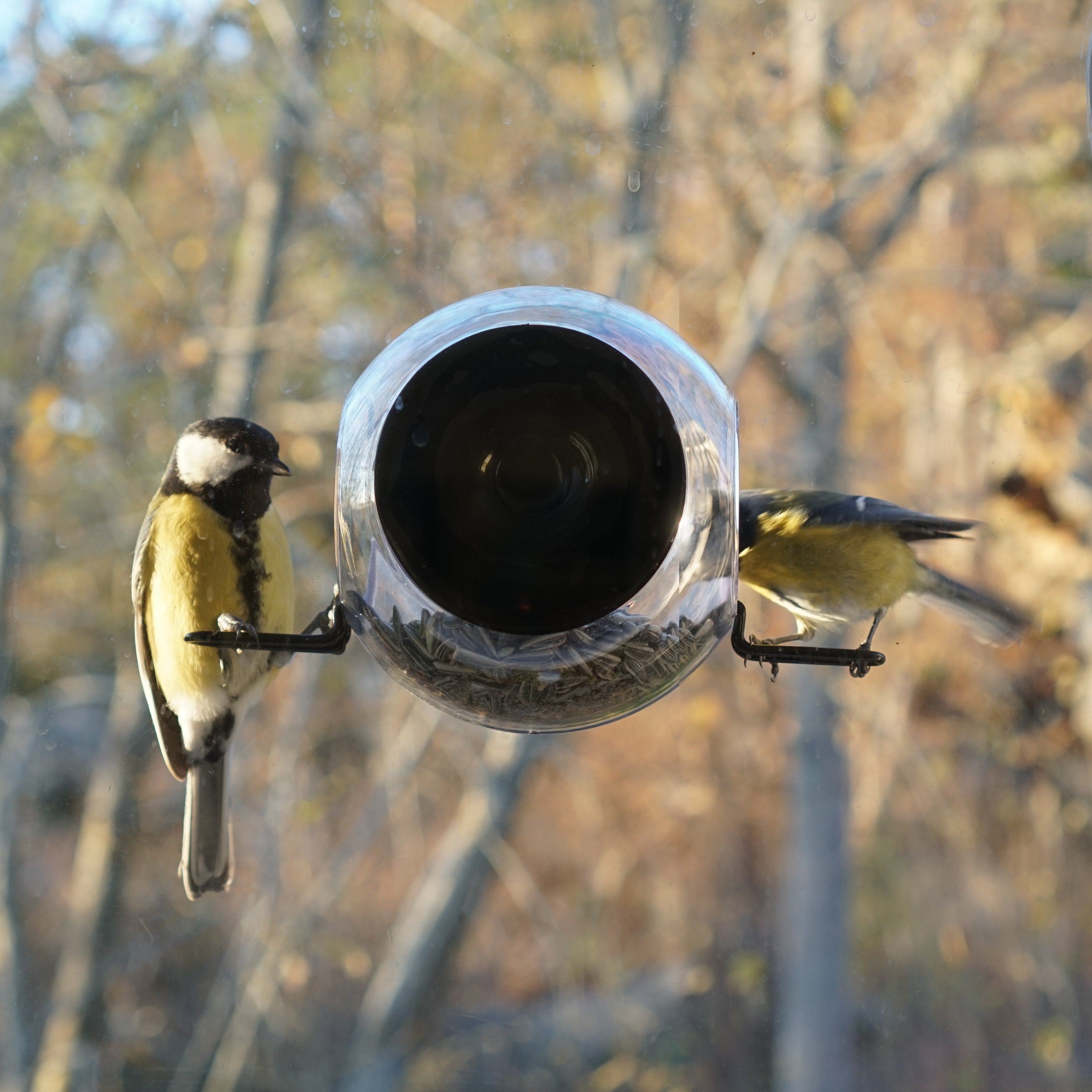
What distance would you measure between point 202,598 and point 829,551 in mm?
707

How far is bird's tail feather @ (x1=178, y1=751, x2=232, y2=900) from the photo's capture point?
123 centimetres

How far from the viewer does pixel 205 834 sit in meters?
1.23

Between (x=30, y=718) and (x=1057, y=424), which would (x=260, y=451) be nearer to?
(x=30, y=718)

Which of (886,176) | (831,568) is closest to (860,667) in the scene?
(831,568)

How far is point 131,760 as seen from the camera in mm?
2592

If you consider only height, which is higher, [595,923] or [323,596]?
[323,596]

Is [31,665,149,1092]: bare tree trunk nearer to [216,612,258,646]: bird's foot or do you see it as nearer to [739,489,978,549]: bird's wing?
[216,612,258,646]: bird's foot

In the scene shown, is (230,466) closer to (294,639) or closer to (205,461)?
(205,461)

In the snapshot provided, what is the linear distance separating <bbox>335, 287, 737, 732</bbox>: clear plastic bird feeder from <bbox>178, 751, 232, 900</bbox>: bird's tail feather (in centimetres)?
40

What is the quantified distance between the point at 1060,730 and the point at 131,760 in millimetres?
2592

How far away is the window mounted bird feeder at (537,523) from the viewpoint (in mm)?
884

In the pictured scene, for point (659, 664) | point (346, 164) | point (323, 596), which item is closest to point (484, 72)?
point (346, 164)

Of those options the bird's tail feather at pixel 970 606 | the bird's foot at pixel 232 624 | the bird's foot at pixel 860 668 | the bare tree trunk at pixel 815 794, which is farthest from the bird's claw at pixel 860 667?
the bare tree trunk at pixel 815 794

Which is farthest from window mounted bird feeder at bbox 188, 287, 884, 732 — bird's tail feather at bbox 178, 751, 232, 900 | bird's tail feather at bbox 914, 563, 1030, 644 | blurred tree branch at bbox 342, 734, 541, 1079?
blurred tree branch at bbox 342, 734, 541, 1079
